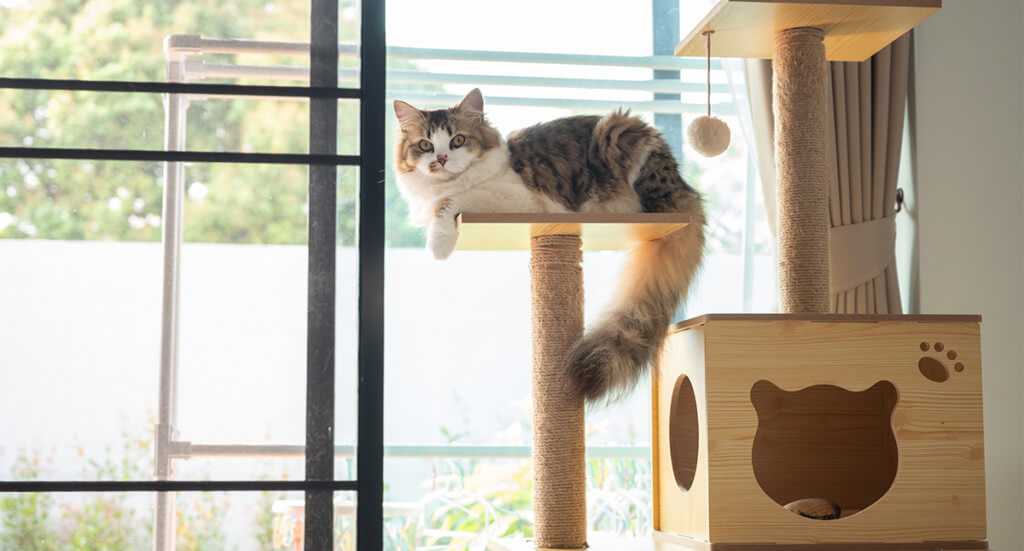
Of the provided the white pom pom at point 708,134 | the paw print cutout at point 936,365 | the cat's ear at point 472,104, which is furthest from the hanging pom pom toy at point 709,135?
the paw print cutout at point 936,365

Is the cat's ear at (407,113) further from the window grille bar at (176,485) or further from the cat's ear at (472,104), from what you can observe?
the window grille bar at (176,485)

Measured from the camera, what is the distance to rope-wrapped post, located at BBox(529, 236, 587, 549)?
1633 mm

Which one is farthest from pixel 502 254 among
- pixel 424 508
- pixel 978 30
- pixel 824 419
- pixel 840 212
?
pixel 978 30

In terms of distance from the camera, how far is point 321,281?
6.42ft

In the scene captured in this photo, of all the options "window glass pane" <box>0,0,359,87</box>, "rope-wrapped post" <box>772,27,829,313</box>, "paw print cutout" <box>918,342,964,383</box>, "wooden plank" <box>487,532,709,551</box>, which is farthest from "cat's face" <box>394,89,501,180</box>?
"paw print cutout" <box>918,342,964,383</box>

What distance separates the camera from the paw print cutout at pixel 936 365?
1429 mm

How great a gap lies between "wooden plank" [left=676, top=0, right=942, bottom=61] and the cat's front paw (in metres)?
0.60

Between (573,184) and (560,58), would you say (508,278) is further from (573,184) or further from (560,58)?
(573,184)

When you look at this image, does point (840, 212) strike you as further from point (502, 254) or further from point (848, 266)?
point (502, 254)

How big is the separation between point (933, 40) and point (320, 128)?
1.53 m

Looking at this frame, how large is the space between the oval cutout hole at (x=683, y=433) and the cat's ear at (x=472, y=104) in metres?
0.63

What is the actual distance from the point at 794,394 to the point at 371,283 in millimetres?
926

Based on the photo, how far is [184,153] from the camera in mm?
1935

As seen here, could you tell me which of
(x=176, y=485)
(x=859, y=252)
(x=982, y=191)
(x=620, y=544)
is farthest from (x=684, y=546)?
(x=982, y=191)
